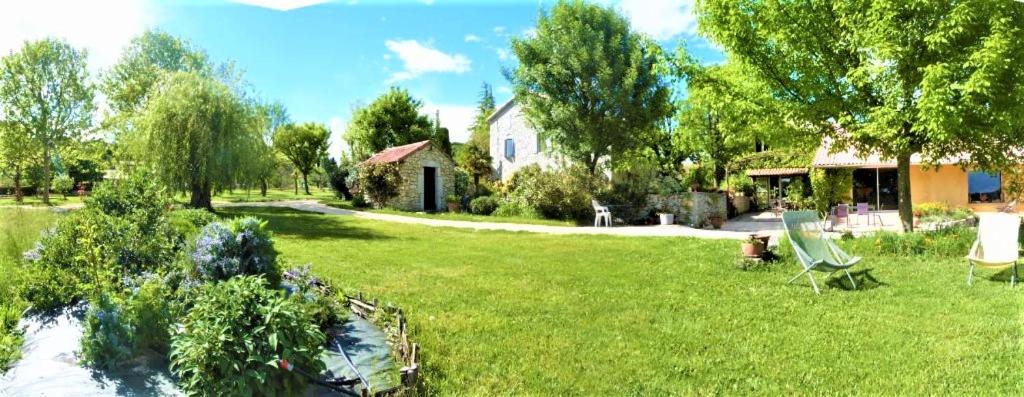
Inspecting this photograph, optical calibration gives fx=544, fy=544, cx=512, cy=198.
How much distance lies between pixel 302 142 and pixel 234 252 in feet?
146

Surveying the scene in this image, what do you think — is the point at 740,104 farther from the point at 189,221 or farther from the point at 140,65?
the point at 140,65

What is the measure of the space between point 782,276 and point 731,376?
15.2 ft

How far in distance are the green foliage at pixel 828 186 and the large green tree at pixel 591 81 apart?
676cm

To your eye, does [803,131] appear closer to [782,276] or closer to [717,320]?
[782,276]

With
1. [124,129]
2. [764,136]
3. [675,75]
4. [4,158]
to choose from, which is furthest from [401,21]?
[4,158]

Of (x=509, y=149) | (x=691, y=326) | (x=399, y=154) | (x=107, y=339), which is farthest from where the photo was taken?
(x=509, y=149)

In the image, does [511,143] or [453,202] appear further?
[511,143]

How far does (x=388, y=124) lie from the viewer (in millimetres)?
39969

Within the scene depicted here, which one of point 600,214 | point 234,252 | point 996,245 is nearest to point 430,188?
point 600,214

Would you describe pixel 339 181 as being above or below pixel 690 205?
above

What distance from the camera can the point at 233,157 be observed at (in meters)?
18.1

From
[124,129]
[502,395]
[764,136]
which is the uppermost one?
[124,129]

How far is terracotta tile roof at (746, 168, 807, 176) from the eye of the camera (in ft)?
91.9

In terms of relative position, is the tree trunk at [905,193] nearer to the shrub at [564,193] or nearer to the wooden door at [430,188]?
the shrub at [564,193]
